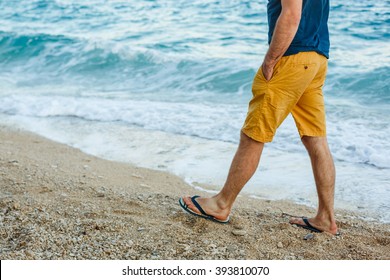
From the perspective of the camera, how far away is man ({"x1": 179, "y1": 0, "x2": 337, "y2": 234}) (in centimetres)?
339

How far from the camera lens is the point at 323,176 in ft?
12.3

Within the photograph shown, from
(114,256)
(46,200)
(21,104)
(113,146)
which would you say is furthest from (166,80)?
(114,256)

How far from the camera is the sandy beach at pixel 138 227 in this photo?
332cm

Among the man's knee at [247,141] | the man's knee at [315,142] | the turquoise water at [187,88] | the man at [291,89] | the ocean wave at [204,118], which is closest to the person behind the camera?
the man at [291,89]

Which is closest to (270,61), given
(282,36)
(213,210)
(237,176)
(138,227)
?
(282,36)

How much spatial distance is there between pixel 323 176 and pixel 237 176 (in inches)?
23.9

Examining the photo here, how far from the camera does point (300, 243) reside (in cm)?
365

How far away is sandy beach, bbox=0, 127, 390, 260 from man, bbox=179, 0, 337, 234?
1.18ft

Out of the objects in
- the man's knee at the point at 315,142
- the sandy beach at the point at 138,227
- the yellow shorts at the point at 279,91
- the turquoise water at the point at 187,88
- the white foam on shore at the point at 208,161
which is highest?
the yellow shorts at the point at 279,91

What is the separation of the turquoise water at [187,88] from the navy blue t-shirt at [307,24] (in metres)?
1.91

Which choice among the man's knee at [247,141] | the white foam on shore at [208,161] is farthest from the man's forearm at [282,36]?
the white foam on shore at [208,161]

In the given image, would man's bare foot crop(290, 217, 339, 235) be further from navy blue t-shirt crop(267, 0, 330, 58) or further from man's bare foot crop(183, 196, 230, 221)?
navy blue t-shirt crop(267, 0, 330, 58)

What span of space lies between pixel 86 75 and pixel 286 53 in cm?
923

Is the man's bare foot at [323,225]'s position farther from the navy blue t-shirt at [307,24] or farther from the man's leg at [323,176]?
the navy blue t-shirt at [307,24]
